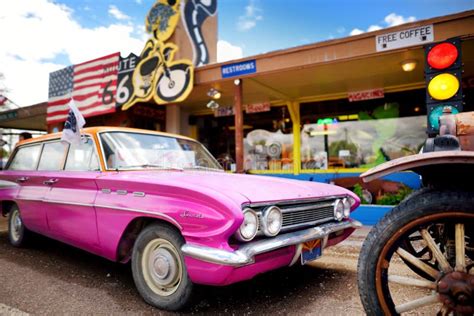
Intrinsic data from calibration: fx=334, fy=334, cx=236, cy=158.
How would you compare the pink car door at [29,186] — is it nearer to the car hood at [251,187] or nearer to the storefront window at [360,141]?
the car hood at [251,187]

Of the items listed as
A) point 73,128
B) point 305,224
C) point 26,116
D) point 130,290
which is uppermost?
point 26,116

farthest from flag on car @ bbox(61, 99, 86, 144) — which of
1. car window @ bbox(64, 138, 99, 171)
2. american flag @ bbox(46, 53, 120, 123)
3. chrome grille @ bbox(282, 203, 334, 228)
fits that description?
american flag @ bbox(46, 53, 120, 123)

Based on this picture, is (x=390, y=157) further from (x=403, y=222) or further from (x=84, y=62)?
(x=84, y=62)

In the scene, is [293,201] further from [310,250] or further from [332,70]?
[332,70]

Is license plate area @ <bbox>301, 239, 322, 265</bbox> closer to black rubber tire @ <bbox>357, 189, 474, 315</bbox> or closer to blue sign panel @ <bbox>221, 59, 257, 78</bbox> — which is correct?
black rubber tire @ <bbox>357, 189, 474, 315</bbox>

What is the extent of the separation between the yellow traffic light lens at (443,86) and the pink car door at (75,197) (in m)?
4.89

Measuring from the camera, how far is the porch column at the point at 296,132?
977 centimetres

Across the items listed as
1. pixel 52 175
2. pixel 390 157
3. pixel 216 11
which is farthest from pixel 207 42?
pixel 52 175

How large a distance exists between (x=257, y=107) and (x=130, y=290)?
7.97 meters

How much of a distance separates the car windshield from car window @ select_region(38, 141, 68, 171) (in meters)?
0.99

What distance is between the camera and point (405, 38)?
18.1 feet

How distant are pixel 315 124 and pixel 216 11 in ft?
16.4

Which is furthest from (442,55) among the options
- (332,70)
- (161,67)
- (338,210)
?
(161,67)

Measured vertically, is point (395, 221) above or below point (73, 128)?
below
